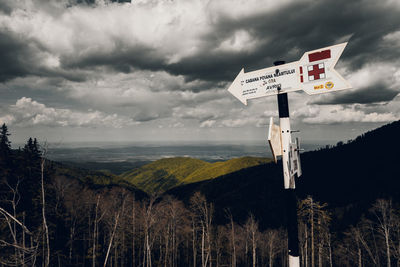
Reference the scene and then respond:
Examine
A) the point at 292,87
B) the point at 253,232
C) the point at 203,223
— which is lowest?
the point at 203,223

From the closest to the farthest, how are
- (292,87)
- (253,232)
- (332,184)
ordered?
1. (292,87)
2. (253,232)
3. (332,184)

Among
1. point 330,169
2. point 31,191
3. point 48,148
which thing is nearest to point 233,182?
point 330,169

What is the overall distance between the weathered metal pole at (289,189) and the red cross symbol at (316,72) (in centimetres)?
66

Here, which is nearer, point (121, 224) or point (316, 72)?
point (316, 72)

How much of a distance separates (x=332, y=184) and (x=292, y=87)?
148 m

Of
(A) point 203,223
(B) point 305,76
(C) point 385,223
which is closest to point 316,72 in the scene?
(B) point 305,76

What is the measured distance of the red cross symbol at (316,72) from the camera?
153 inches

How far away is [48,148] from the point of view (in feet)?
37.9

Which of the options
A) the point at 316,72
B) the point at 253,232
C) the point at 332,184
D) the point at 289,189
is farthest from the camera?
the point at 332,184

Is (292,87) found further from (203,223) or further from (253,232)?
(203,223)

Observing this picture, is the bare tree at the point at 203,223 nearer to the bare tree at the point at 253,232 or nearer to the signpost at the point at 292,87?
the bare tree at the point at 253,232

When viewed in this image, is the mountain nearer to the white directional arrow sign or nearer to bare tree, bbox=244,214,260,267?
bare tree, bbox=244,214,260,267

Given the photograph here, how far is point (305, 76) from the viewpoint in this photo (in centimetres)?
402

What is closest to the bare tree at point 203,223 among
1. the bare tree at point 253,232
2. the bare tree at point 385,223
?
the bare tree at point 253,232
